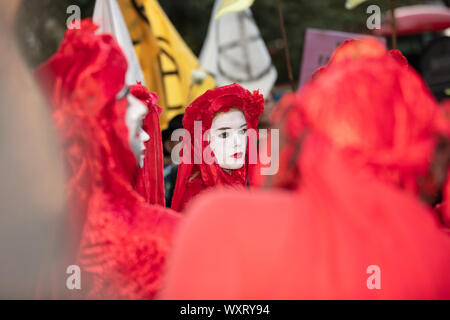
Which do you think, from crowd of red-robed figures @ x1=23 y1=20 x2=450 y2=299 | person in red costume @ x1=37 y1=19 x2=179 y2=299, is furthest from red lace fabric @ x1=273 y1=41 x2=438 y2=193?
person in red costume @ x1=37 y1=19 x2=179 y2=299

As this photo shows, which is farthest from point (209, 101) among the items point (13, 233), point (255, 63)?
point (255, 63)

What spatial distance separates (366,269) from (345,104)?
43 cm

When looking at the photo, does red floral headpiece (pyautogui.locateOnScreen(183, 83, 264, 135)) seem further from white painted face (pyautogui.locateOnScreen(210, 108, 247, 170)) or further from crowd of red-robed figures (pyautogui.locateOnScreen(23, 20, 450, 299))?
crowd of red-robed figures (pyautogui.locateOnScreen(23, 20, 450, 299))

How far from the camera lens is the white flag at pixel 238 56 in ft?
20.9

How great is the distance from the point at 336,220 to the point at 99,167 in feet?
3.23

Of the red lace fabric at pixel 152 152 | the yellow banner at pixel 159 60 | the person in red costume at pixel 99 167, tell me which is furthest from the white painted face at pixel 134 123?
the yellow banner at pixel 159 60

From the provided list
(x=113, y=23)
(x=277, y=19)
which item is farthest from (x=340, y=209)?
(x=277, y=19)

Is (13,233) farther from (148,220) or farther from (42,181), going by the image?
(148,220)

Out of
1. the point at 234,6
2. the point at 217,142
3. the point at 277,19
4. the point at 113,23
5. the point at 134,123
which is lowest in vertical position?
the point at 134,123

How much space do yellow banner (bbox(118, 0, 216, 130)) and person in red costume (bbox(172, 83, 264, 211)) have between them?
2.03m

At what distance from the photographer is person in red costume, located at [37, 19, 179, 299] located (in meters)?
2.11

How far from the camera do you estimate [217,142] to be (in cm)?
349

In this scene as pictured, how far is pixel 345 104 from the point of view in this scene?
1.52 m

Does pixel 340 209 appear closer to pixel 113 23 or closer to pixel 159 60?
pixel 113 23
